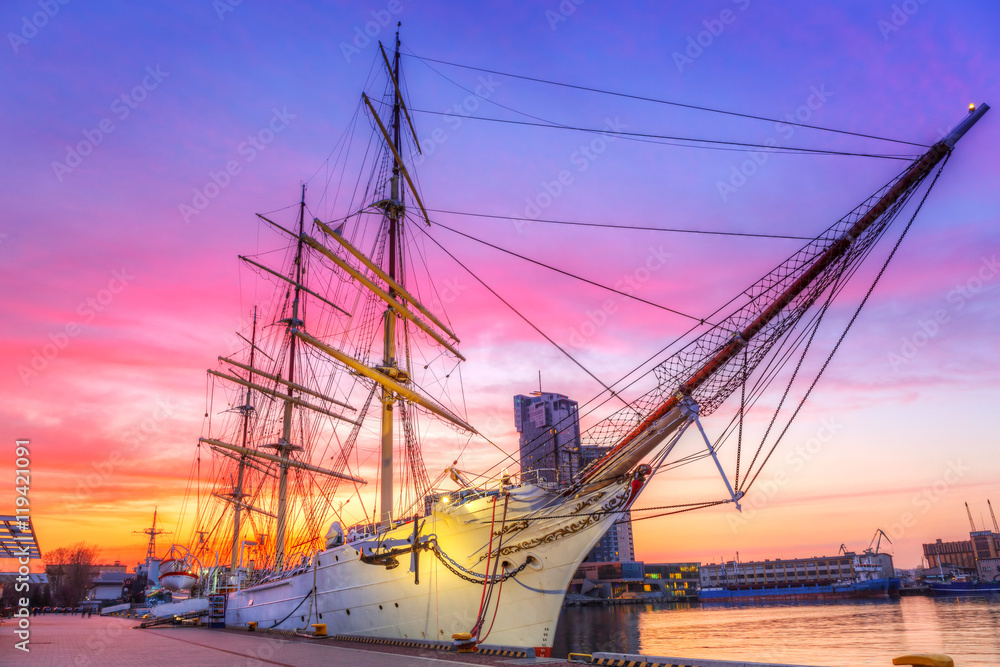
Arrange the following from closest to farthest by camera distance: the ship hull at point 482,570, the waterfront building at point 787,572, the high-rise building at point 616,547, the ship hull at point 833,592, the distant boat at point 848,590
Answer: the ship hull at point 482,570
the ship hull at point 833,592
the distant boat at point 848,590
the waterfront building at point 787,572
the high-rise building at point 616,547

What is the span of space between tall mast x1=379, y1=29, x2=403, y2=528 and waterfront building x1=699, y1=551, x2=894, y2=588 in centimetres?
10171

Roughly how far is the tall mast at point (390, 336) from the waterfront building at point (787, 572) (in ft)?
334

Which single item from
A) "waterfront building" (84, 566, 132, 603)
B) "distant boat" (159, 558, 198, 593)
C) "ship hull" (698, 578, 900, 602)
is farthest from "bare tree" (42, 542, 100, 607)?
"ship hull" (698, 578, 900, 602)

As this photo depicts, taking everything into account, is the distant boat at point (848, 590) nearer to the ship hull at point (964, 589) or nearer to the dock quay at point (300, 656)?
the ship hull at point (964, 589)

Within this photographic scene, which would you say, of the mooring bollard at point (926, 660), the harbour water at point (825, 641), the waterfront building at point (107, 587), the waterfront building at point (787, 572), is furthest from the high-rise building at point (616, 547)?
the mooring bollard at point (926, 660)

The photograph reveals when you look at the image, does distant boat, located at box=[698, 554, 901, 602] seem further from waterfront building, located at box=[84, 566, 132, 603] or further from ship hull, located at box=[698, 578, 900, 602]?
waterfront building, located at box=[84, 566, 132, 603]

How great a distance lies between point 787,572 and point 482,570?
120m

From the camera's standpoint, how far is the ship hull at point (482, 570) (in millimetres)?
14047

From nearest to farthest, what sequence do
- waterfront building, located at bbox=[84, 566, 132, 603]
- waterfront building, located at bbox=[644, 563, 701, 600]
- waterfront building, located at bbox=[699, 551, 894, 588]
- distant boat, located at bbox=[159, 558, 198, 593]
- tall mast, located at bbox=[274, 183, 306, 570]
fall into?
1. tall mast, located at bbox=[274, 183, 306, 570]
2. distant boat, located at bbox=[159, 558, 198, 593]
3. waterfront building, located at bbox=[84, 566, 132, 603]
4. waterfront building, located at bbox=[699, 551, 894, 588]
5. waterfront building, located at bbox=[644, 563, 701, 600]

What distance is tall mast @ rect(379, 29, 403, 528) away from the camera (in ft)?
71.6

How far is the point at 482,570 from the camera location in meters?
15.0

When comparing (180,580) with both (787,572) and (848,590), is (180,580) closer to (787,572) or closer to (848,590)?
(848,590)

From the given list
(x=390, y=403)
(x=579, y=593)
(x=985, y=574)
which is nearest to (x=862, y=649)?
(x=390, y=403)

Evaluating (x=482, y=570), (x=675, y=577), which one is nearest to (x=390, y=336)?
(x=482, y=570)
